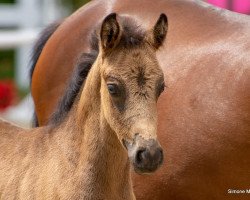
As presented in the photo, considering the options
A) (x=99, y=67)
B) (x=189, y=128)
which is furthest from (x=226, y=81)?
(x=99, y=67)

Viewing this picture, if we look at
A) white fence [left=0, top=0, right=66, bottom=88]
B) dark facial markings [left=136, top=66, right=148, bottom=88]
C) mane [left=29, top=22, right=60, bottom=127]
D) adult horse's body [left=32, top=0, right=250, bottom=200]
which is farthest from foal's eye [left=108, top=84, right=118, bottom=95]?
white fence [left=0, top=0, right=66, bottom=88]

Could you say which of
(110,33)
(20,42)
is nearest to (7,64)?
(20,42)

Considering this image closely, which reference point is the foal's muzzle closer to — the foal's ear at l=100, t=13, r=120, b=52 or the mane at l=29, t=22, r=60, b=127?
the foal's ear at l=100, t=13, r=120, b=52

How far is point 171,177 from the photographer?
5.33 meters

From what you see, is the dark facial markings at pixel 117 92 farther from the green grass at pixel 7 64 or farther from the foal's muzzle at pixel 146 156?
the green grass at pixel 7 64

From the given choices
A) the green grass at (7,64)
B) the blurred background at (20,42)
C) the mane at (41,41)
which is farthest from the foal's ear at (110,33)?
the green grass at (7,64)

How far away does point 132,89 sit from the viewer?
4297mm

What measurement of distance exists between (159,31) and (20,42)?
20.1 ft

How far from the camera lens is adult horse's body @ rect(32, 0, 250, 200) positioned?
5.11 metres

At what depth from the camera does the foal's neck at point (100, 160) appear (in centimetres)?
460

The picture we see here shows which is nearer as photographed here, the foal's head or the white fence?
the foal's head

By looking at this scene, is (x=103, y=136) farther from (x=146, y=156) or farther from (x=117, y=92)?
(x=146, y=156)

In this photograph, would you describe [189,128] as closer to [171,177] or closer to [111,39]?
[171,177]

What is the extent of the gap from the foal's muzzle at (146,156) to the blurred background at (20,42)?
445 centimetres
